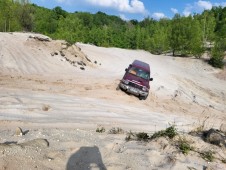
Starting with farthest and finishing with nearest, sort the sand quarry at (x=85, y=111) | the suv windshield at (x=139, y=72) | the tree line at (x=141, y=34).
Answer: the tree line at (x=141, y=34) → the suv windshield at (x=139, y=72) → the sand quarry at (x=85, y=111)

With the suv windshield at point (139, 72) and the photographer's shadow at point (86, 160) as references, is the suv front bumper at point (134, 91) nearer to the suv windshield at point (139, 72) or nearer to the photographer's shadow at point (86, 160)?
the suv windshield at point (139, 72)

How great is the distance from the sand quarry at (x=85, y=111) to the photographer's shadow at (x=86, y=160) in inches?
0.7

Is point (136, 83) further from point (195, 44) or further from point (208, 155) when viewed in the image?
point (195, 44)

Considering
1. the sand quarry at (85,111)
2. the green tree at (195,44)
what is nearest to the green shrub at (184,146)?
the sand quarry at (85,111)

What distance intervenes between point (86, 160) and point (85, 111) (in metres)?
6.25

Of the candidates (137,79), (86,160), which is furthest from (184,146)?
(137,79)

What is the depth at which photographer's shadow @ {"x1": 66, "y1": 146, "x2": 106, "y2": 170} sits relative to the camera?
5855 millimetres

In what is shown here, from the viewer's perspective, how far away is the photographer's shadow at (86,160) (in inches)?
231

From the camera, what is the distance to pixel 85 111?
12297mm

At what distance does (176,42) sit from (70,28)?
1974 centimetres

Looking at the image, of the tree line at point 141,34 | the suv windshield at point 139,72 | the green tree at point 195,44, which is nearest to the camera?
the suv windshield at point 139,72

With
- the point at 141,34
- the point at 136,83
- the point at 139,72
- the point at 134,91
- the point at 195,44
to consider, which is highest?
the point at 141,34

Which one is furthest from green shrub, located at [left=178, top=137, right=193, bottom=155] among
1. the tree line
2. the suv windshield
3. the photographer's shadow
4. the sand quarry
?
the tree line

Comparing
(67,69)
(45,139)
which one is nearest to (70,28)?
(67,69)
